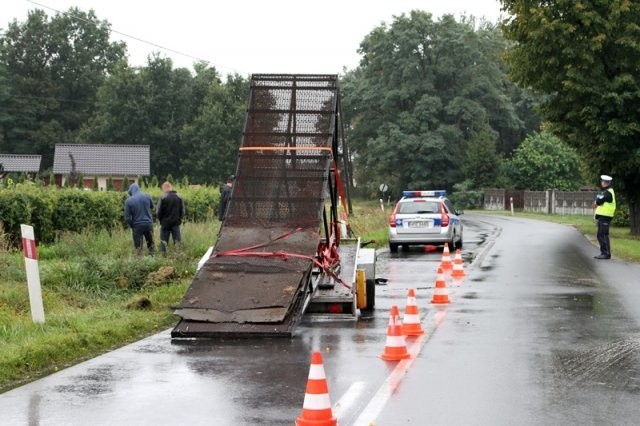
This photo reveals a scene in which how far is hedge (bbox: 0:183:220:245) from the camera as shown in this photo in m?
20.9

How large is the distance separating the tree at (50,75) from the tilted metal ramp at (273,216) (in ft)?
265

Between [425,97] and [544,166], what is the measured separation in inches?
474

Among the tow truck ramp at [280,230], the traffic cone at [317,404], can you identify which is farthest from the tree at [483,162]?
the traffic cone at [317,404]

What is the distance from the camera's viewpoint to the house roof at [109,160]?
79438mm

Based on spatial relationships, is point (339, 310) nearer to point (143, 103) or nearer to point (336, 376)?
point (336, 376)

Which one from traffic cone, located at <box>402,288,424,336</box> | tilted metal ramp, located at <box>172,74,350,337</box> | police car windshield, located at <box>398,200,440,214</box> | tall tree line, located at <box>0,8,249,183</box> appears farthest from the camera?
tall tree line, located at <box>0,8,249,183</box>

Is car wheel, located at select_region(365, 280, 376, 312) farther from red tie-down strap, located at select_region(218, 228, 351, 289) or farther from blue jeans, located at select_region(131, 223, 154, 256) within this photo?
blue jeans, located at select_region(131, 223, 154, 256)

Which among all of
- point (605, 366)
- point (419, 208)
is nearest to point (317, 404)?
point (605, 366)

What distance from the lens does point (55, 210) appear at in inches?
905

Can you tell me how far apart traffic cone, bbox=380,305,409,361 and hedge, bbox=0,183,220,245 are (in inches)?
465

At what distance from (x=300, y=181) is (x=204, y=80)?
256 feet

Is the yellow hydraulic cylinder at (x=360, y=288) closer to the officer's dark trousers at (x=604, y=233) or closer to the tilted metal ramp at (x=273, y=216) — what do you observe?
the tilted metal ramp at (x=273, y=216)

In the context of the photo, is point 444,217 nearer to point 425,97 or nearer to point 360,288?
point 360,288

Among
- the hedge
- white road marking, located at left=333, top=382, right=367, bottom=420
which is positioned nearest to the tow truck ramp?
white road marking, located at left=333, top=382, right=367, bottom=420
